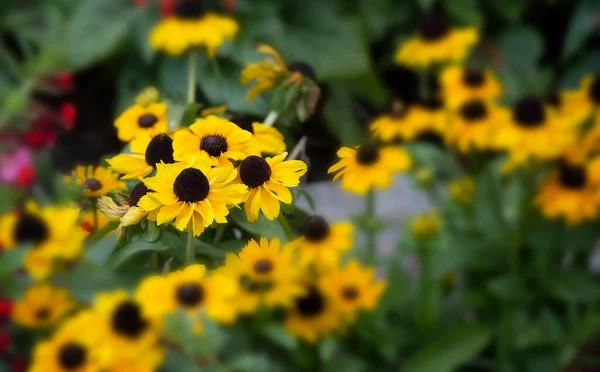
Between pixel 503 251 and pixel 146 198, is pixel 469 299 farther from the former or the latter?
pixel 146 198

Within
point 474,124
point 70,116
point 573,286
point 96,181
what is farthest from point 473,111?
point 96,181

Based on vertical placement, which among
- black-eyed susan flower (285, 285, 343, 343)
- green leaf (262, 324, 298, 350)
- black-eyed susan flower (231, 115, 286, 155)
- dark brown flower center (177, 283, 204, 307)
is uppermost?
black-eyed susan flower (285, 285, 343, 343)

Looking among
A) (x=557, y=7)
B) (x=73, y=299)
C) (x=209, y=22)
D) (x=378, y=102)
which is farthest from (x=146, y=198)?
(x=557, y=7)

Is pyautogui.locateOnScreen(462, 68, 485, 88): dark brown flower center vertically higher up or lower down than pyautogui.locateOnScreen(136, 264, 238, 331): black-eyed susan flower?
higher up

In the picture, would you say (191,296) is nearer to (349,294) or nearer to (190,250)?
(190,250)

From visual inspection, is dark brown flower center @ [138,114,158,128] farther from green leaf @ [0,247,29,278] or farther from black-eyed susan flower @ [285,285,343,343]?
black-eyed susan flower @ [285,285,343,343]

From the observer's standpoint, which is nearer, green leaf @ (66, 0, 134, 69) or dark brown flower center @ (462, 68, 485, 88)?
dark brown flower center @ (462, 68, 485, 88)

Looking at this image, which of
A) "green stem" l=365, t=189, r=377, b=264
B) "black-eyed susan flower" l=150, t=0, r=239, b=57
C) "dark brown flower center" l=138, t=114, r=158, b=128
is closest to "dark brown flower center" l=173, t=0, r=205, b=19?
"black-eyed susan flower" l=150, t=0, r=239, b=57
